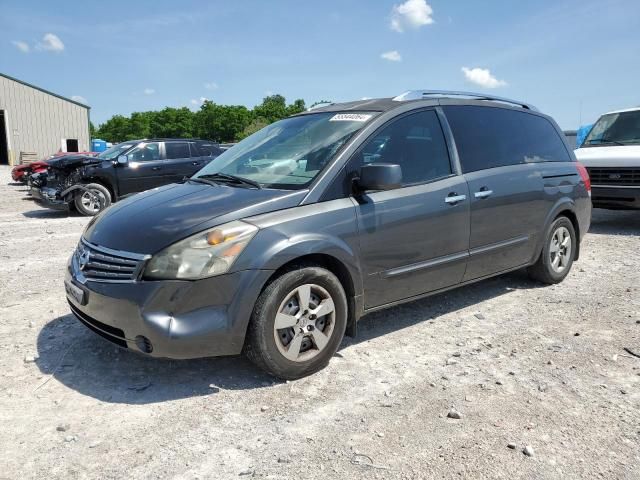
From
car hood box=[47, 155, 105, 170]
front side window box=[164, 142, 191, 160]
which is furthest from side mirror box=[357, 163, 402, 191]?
front side window box=[164, 142, 191, 160]

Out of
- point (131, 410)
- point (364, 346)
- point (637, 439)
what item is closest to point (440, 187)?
point (364, 346)

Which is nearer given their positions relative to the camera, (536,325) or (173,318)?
(173,318)

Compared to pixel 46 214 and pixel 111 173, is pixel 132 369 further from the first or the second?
pixel 46 214

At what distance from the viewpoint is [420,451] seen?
257 cm

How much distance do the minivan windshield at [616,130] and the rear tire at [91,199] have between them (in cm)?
962

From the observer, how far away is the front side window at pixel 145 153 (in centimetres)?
1163

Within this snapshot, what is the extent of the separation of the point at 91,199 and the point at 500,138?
8930 millimetres

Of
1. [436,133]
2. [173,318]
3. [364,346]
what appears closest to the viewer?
[173,318]

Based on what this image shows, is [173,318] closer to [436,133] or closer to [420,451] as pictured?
[420,451]

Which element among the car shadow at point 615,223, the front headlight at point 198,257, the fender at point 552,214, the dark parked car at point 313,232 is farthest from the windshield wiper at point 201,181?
the car shadow at point 615,223

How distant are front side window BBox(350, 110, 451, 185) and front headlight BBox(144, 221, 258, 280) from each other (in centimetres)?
108

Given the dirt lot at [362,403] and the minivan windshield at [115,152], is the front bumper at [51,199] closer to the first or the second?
the minivan windshield at [115,152]

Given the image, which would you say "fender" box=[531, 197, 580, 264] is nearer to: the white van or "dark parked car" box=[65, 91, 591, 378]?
"dark parked car" box=[65, 91, 591, 378]

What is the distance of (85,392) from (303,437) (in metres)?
1.42
